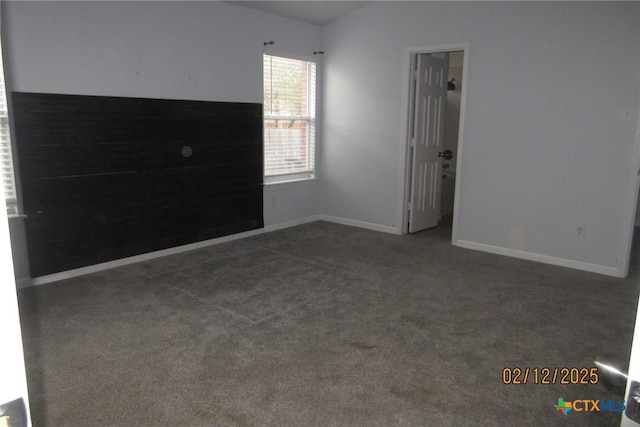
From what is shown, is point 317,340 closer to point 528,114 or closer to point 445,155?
point 528,114

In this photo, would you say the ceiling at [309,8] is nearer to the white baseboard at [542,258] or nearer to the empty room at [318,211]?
the empty room at [318,211]

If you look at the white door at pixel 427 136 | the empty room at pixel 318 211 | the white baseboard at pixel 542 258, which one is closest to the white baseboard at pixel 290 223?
the empty room at pixel 318 211

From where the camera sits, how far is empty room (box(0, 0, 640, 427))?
2.35 meters

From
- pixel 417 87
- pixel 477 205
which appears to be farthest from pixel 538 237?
pixel 417 87

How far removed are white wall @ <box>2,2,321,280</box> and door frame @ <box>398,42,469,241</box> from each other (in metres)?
1.32

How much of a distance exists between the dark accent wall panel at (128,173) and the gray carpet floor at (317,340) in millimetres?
308

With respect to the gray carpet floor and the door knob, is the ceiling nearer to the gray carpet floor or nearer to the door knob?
the door knob

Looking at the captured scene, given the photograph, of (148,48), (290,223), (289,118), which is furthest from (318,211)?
(148,48)

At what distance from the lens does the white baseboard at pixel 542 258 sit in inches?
160

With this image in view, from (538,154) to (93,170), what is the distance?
13.3ft

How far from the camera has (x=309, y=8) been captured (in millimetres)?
5094

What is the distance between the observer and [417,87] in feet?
17.0

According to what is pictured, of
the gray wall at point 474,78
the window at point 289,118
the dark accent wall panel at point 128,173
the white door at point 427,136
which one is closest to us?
the dark accent wall panel at point 128,173

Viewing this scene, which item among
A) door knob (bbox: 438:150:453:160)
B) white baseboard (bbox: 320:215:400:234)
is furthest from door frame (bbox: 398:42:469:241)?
door knob (bbox: 438:150:453:160)
